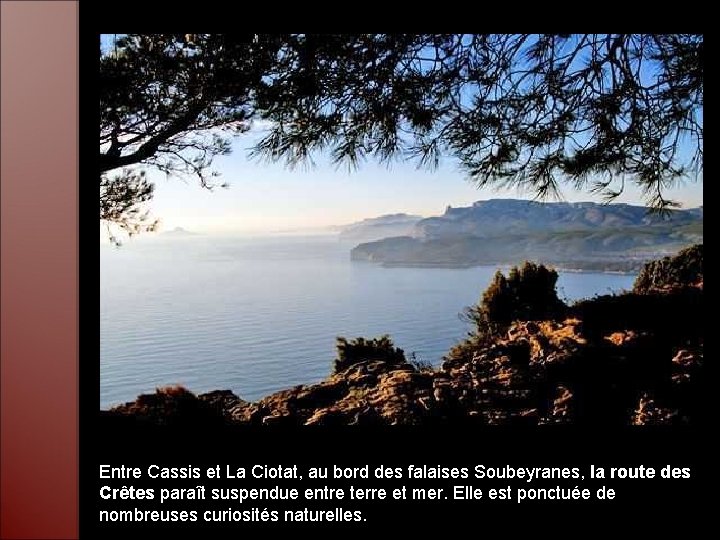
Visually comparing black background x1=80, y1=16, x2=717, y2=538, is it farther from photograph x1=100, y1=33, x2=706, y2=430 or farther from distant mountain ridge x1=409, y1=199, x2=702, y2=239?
distant mountain ridge x1=409, y1=199, x2=702, y2=239

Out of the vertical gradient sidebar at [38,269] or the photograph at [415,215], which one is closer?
the vertical gradient sidebar at [38,269]

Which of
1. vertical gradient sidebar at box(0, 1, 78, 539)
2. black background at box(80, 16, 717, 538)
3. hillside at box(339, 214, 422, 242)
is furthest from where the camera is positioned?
hillside at box(339, 214, 422, 242)

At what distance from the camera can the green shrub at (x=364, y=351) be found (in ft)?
6.61

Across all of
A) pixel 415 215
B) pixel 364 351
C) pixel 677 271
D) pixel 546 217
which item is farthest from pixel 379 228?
pixel 677 271

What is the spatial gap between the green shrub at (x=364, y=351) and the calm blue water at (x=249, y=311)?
0.03 metres

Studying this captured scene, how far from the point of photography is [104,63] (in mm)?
1931

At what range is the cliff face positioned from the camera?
6.42 feet

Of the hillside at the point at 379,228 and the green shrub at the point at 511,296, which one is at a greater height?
the hillside at the point at 379,228

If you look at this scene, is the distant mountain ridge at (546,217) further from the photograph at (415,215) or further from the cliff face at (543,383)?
the cliff face at (543,383)

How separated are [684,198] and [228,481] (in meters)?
1.67

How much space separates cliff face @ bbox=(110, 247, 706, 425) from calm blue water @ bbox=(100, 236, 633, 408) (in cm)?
5

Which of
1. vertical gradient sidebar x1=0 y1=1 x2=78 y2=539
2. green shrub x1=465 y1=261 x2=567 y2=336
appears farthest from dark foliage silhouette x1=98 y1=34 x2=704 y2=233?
green shrub x1=465 y1=261 x2=567 y2=336

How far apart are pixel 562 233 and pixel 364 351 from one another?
2.42 feet

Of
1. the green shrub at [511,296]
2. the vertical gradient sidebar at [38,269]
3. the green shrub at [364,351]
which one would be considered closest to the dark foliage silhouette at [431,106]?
the vertical gradient sidebar at [38,269]
